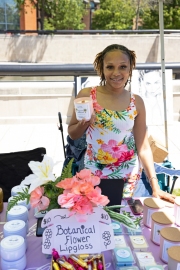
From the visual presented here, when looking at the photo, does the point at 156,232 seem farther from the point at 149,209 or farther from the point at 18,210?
the point at 18,210

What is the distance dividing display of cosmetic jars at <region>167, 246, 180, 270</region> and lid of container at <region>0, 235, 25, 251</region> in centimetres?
54

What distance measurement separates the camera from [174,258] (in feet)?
3.38

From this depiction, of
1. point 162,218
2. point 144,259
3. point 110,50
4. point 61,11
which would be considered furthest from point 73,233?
point 61,11

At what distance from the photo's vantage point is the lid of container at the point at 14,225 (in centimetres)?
119

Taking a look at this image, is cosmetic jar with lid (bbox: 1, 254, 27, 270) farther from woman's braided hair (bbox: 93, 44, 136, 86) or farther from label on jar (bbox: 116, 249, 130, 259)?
woman's braided hair (bbox: 93, 44, 136, 86)

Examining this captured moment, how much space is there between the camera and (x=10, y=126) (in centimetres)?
545

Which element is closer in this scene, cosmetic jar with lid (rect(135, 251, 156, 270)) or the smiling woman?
cosmetic jar with lid (rect(135, 251, 156, 270))

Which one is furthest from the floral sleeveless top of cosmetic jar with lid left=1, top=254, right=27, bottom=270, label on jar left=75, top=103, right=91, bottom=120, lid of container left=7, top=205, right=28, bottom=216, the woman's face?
cosmetic jar with lid left=1, top=254, right=27, bottom=270

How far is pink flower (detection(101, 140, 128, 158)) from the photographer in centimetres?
178

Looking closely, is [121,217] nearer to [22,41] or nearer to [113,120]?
[113,120]

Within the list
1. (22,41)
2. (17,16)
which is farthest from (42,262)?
(17,16)

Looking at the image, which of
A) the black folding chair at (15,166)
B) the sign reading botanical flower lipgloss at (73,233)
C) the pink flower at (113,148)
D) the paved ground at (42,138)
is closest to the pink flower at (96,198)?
the sign reading botanical flower lipgloss at (73,233)

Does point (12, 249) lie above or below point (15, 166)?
below

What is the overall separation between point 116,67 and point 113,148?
0.48 meters
